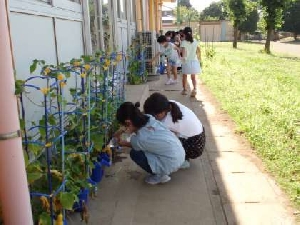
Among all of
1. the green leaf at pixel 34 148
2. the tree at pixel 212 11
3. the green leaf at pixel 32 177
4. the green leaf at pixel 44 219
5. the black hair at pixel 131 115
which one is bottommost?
the green leaf at pixel 44 219

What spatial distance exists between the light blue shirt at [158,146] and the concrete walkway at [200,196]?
8.2 inches

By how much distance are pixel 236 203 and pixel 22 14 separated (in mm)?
2353

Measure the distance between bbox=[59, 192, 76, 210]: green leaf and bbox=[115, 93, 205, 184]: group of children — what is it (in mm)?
1218

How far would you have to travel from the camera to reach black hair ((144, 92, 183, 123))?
3.59 metres

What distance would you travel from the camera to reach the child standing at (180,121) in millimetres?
3617

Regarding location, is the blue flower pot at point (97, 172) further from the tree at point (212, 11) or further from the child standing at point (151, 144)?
the tree at point (212, 11)

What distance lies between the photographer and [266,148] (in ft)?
14.3

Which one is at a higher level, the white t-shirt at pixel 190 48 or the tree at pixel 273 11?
the tree at pixel 273 11

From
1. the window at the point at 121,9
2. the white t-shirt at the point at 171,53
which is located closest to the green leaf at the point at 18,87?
the window at the point at 121,9

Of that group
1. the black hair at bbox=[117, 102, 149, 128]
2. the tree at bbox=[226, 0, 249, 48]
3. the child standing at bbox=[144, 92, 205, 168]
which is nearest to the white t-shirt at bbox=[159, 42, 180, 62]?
the child standing at bbox=[144, 92, 205, 168]

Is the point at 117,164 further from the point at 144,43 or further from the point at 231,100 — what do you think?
the point at 144,43

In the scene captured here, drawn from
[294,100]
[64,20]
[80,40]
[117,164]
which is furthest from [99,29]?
[294,100]

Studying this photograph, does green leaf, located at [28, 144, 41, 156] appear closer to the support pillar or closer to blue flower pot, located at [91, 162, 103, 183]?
the support pillar

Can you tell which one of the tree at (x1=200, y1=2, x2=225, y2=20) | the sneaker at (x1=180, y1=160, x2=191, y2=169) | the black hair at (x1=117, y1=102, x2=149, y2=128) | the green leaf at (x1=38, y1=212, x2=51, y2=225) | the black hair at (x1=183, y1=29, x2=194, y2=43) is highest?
the tree at (x1=200, y1=2, x2=225, y2=20)
